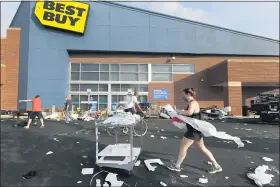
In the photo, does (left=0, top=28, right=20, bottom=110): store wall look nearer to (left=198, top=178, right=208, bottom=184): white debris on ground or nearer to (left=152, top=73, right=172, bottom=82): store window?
(left=152, top=73, right=172, bottom=82): store window

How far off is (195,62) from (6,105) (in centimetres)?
2040

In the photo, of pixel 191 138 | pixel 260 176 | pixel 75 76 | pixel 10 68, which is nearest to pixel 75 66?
pixel 75 76

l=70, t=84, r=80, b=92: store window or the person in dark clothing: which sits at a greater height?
l=70, t=84, r=80, b=92: store window

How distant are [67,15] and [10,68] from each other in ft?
26.2

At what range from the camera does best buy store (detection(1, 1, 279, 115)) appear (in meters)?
22.7

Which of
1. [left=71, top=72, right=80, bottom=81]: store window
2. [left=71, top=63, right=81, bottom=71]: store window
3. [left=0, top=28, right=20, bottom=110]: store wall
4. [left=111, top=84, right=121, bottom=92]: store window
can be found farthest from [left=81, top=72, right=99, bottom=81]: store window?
[left=0, top=28, right=20, bottom=110]: store wall

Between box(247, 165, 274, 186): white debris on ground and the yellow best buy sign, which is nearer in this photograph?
box(247, 165, 274, 186): white debris on ground

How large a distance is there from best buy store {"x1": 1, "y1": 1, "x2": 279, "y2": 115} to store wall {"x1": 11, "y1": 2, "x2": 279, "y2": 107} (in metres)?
0.09

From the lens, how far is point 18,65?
23.2 m

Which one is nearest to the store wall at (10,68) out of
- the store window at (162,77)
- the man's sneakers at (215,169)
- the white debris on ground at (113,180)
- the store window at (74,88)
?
the store window at (74,88)

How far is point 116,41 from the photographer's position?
78.3ft

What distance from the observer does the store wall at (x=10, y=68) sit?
22516mm

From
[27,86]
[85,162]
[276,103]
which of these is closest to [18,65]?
[27,86]

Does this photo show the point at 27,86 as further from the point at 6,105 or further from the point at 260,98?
the point at 260,98
